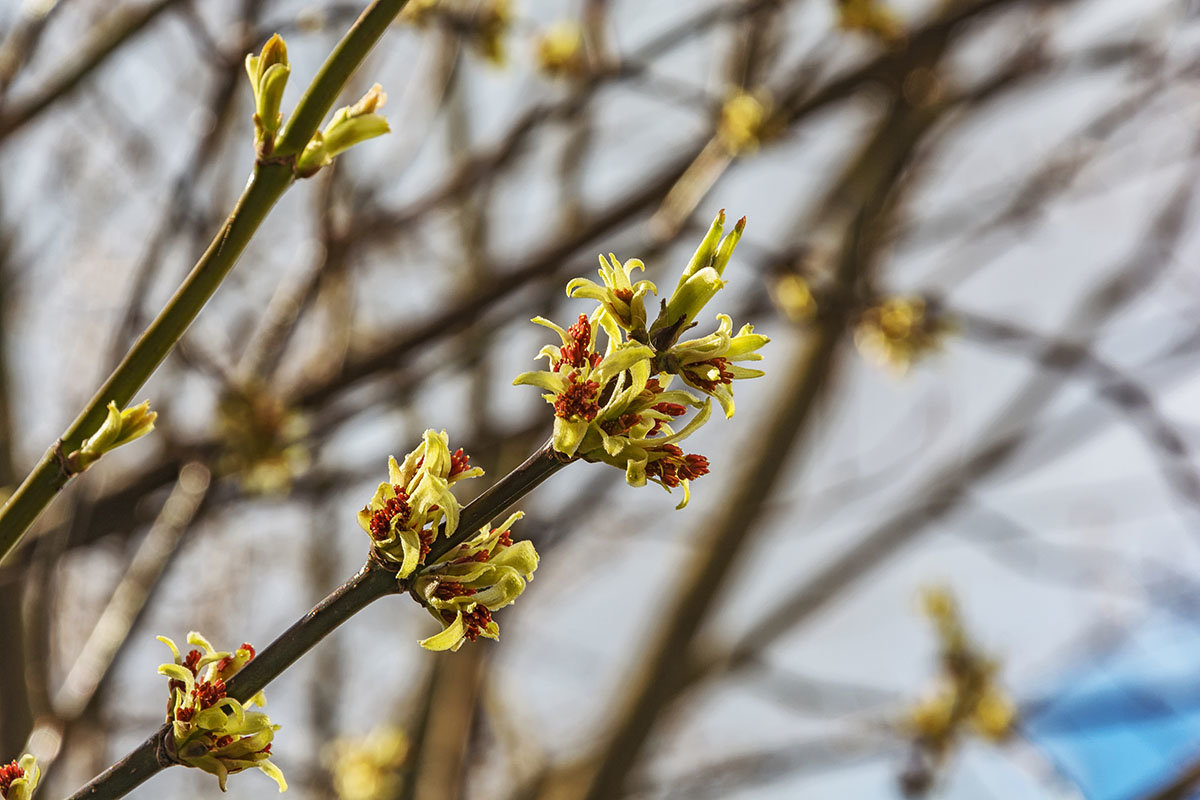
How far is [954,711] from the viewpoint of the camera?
10.8 ft

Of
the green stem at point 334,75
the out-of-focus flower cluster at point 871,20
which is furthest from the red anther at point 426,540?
the out-of-focus flower cluster at point 871,20

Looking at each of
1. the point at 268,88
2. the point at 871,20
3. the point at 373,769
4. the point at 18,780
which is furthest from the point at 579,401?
the point at 373,769

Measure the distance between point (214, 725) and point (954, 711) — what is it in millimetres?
2957

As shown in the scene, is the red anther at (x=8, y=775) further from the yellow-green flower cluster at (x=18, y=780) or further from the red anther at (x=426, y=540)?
the red anther at (x=426, y=540)

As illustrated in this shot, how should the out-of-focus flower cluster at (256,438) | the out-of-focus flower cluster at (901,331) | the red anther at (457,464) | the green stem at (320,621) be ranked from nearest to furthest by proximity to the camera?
the green stem at (320,621), the red anther at (457,464), the out-of-focus flower cluster at (256,438), the out-of-focus flower cluster at (901,331)

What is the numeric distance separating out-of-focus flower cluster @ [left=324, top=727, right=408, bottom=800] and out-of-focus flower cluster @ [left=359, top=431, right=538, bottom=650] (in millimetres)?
2358

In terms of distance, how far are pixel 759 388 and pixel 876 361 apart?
2.22 m

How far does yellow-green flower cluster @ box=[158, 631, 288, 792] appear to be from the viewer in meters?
0.93

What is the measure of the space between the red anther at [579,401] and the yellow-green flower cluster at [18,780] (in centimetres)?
62

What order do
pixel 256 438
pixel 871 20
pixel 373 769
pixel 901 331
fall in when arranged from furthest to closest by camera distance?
pixel 373 769
pixel 871 20
pixel 901 331
pixel 256 438

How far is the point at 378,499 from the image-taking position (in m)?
0.93

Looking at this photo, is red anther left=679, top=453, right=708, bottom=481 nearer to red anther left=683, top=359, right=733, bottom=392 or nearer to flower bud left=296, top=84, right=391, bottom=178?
red anther left=683, top=359, right=733, bottom=392

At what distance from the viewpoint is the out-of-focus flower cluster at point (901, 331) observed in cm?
275

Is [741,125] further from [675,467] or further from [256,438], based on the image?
[675,467]
